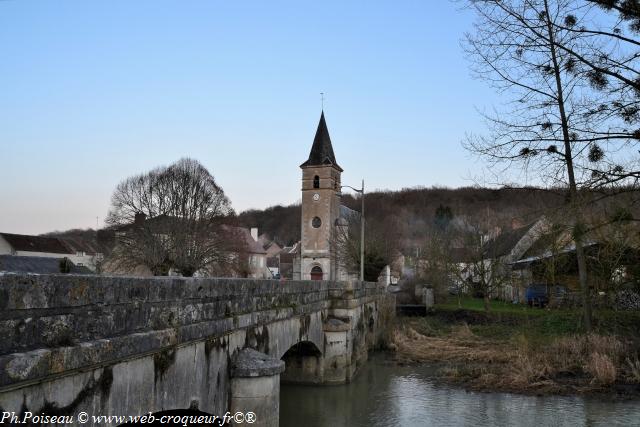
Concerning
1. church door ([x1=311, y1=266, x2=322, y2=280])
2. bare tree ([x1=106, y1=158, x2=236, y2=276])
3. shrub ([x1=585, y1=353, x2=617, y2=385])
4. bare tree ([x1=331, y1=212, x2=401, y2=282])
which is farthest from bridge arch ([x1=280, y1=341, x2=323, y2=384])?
church door ([x1=311, y1=266, x2=322, y2=280])

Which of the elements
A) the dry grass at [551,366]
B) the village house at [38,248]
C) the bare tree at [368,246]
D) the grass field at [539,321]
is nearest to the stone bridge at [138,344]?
the dry grass at [551,366]

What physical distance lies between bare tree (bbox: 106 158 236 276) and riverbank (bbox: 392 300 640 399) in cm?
1505

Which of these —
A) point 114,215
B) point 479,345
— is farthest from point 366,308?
point 114,215

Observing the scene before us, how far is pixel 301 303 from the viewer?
1248 cm

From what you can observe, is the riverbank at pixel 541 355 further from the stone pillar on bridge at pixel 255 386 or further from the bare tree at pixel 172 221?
the bare tree at pixel 172 221

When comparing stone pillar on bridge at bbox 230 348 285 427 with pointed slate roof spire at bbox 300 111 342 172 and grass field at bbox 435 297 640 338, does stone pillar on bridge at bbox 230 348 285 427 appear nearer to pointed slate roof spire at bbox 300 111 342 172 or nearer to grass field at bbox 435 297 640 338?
grass field at bbox 435 297 640 338

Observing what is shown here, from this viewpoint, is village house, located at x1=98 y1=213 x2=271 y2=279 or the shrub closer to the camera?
the shrub

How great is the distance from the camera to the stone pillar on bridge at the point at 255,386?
24.0ft

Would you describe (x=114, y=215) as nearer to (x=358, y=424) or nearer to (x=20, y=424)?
(x=358, y=424)

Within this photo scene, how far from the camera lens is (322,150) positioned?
59.6 m

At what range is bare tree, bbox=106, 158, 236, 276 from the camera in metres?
36.2

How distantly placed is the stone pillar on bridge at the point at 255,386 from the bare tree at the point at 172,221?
1156 inches

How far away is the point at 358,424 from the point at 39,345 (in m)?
9.95

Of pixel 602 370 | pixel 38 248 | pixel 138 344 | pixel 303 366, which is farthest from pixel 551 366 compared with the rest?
pixel 38 248
